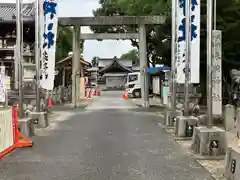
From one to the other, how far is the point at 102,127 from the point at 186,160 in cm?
698

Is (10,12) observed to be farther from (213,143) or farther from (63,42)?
(213,143)

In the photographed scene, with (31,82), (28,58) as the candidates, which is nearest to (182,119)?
(31,82)

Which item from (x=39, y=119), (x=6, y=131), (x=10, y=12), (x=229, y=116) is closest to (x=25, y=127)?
(x=6, y=131)

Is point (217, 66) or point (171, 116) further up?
point (217, 66)

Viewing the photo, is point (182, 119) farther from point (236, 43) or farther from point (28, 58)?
point (28, 58)

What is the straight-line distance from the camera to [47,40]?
15891mm

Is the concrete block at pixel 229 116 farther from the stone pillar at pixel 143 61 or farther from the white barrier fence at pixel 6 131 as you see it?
the stone pillar at pixel 143 61

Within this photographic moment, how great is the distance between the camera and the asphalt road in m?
7.77

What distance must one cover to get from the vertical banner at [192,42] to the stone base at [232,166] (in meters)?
6.40

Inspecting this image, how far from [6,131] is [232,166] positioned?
18.9 feet

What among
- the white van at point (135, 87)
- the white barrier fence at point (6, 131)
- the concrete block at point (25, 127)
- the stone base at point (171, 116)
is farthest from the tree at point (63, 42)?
the white barrier fence at point (6, 131)

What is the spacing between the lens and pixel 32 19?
2439 centimetres

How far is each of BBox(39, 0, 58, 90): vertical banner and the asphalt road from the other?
2.66 meters

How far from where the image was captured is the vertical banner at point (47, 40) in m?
15.8
